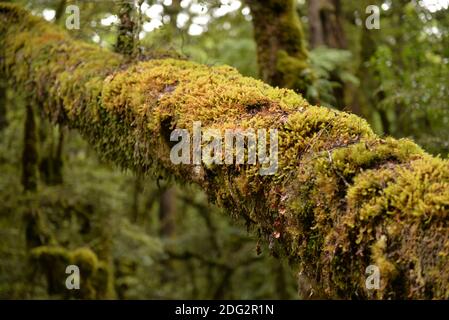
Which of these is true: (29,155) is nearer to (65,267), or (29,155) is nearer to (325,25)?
(65,267)

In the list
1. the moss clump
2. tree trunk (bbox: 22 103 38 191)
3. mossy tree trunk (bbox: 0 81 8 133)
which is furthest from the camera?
mossy tree trunk (bbox: 0 81 8 133)

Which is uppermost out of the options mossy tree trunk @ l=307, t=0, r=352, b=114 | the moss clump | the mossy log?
mossy tree trunk @ l=307, t=0, r=352, b=114

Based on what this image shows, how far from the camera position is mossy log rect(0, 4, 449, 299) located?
6.57ft

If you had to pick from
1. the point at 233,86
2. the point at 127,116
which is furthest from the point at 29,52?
the point at 233,86

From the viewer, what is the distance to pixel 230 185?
9.59 feet

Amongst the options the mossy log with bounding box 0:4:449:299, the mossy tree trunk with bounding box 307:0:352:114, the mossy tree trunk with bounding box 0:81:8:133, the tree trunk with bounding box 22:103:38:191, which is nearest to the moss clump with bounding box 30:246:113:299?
the tree trunk with bounding box 22:103:38:191

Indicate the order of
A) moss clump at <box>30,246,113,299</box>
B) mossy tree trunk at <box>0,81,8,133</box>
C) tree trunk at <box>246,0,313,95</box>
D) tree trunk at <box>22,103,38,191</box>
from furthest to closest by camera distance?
mossy tree trunk at <box>0,81,8,133</box> → tree trunk at <box>22,103,38,191</box> → moss clump at <box>30,246,113,299</box> → tree trunk at <box>246,0,313,95</box>

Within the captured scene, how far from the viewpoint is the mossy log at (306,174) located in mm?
2002

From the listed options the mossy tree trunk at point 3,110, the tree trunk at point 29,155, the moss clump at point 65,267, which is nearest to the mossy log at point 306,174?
the moss clump at point 65,267

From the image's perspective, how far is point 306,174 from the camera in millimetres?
2445

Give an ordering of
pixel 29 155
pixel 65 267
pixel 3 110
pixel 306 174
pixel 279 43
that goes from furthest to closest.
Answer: pixel 3 110
pixel 29 155
pixel 65 267
pixel 279 43
pixel 306 174

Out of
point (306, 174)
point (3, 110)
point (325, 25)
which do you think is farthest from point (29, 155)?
point (306, 174)

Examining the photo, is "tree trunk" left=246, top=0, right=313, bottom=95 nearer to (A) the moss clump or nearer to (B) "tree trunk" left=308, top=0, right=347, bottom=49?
(B) "tree trunk" left=308, top=0, right=347, bottom=49

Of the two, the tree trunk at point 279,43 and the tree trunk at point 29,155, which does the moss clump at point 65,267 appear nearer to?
the tree trunk at point 29,155
